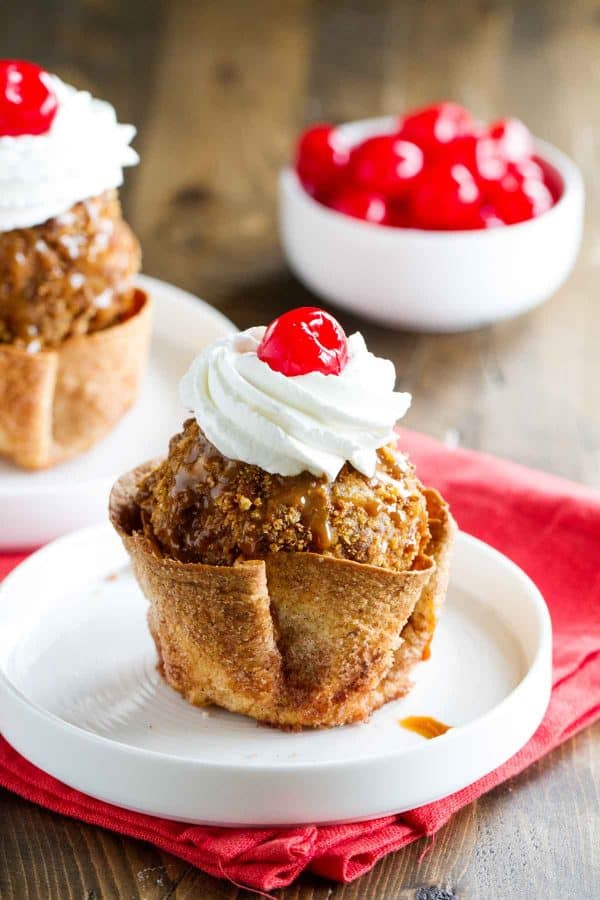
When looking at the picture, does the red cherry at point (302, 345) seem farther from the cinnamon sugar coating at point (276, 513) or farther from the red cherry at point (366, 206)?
the red cherry at point (366, 206)

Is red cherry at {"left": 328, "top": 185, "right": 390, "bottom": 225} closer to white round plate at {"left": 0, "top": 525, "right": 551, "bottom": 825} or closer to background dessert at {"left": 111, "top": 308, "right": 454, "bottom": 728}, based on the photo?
white round plate at {"left": 0, "top": 525, "right": 551, "bottom": 825}

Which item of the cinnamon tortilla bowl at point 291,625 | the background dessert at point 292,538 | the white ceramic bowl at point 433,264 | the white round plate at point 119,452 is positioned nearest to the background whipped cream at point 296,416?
the background dessert at point 292,538

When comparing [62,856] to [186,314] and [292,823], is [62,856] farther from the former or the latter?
[186,314]

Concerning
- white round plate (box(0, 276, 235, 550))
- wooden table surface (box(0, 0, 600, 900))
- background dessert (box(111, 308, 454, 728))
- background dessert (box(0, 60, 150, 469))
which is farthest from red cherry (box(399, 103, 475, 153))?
background dessert (box(111, 308, 454, 728))

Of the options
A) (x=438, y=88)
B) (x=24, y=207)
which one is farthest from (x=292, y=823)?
(x=438, y=88)

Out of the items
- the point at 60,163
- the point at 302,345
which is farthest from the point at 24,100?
the point at 302,345

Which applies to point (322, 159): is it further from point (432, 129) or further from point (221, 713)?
point (221, 713)

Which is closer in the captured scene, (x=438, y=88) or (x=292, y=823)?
(x=292, y=823)
